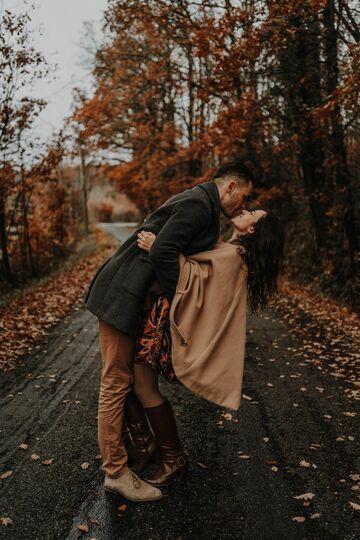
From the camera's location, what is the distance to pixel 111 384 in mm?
3469

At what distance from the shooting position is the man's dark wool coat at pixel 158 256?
3139 millimetres

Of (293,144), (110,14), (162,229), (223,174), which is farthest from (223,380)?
(110,14)

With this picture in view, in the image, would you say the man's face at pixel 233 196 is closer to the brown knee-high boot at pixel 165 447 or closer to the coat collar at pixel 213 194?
the coat collar at pixel 213 194

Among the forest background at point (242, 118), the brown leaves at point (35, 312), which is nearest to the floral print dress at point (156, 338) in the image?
the brown leaves at point (35, 312)

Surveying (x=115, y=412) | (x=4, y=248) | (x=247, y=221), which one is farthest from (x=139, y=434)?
(x=4, y=248)

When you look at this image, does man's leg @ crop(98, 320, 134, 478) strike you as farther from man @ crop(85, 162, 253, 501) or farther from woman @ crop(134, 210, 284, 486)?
woman @ crop(134, 210, 284, 486)

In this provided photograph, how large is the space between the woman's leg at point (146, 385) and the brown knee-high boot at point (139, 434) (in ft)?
0.44

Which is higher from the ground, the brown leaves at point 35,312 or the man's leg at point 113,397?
the man's leg at point 113,397

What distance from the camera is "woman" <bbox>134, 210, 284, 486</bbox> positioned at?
3258 millimetres

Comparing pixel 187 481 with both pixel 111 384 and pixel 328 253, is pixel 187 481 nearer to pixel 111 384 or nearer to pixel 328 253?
pixel 111 384

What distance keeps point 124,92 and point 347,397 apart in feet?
56.0

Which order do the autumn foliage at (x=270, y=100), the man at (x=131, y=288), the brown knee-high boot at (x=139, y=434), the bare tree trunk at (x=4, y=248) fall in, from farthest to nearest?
the bare tree trunk at (x=4, y=248), the autumn foliage at (x=270, y=100), the brown knee-high boot at (x=139, y=434), the man at (x=131, y=288)

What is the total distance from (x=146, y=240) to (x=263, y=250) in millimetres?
734

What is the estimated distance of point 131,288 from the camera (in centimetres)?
332
